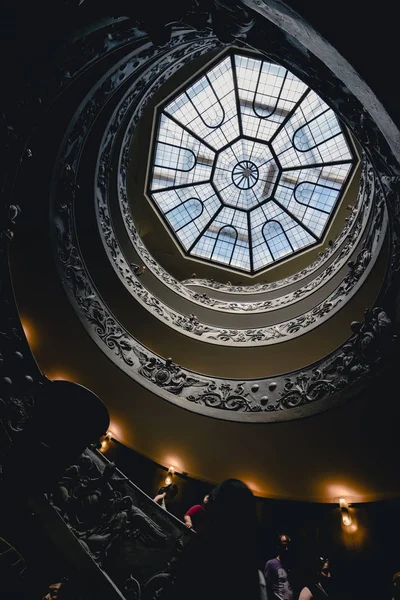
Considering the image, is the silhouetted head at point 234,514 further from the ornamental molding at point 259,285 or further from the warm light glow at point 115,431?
the ornamental molding at point 259,285

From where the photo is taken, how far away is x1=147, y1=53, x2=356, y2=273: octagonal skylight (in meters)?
11.0

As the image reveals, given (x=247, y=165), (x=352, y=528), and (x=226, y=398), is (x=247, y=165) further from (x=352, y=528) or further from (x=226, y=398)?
(x=352, y=528)

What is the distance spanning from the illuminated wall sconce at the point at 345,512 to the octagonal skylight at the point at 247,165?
360 inches

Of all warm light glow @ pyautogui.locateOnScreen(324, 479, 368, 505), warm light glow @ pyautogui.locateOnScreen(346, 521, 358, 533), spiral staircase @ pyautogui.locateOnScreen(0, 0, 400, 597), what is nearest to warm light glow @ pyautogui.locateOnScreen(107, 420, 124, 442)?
spiral staircase @ pyautogui.locateOnScreen(0, 0, 400, 597)

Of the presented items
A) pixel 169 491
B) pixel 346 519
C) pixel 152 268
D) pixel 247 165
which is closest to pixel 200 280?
pixel 152 268

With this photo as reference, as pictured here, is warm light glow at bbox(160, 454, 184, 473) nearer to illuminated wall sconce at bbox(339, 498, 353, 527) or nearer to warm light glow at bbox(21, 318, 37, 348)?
illuminated wall sconce at bbox(339, 498, 353, 527)

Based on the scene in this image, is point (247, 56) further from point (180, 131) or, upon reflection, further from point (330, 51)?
point (330, 51)

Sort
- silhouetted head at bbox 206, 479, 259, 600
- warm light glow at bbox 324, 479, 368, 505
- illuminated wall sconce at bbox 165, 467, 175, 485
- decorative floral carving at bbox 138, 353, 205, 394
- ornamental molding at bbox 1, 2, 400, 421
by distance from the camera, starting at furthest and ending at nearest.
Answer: decorative floral carving at bbox 138, 353, 205, 394, illuminated wall sconce at bbox 165, 467, 175, 485, warm light glow at bbox 324, 479, 368, 505, ornamental molding at bbox 1, 2, 400, 421, silhouetted head at bbox 206, 479, 259, 600

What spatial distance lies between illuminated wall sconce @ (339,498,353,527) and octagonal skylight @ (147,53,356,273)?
914 cm

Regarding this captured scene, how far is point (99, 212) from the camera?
28.5ft

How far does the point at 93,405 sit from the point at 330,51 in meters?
4.45

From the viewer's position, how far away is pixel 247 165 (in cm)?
1284

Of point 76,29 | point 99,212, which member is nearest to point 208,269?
point 99,212

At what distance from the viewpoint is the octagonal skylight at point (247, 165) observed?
36.1 ft
